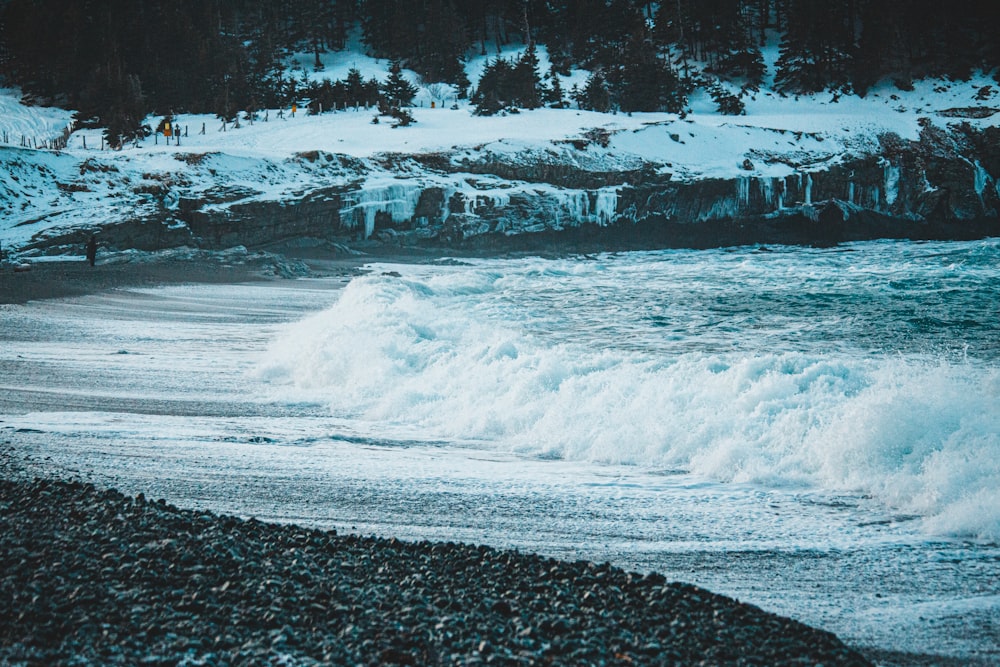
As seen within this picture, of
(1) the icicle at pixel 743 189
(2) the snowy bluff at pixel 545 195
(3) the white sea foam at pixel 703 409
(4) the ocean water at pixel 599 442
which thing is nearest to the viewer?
(4) the ocean water at pixel 599 442

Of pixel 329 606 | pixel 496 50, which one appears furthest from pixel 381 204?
pixel 496 50

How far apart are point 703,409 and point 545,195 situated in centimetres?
2843

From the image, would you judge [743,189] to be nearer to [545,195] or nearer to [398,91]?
[545,195]

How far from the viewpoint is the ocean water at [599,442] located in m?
3.77

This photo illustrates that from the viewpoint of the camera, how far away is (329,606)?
298 centimetres

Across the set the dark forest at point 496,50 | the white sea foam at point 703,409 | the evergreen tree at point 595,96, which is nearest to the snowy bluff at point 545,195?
the evergreen tree at point 595,96

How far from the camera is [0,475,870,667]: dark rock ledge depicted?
8.70ft

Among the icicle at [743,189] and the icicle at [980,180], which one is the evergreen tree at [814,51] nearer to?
the icicle at [980,180]

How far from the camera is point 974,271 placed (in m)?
21.5

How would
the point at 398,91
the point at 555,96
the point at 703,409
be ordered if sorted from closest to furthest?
the point at 703,409 < the point at 555,96 < the point at 398,91

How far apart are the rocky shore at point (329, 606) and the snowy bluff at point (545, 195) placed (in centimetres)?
2719

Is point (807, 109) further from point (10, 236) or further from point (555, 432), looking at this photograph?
point (555, 432)

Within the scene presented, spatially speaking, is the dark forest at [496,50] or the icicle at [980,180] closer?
the icicle at [980,180]

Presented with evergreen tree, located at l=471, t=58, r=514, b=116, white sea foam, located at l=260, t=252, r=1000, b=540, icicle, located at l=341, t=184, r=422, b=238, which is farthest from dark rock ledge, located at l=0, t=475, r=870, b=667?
evergreen tree, located at l=471, t=58, r=514, b=116
